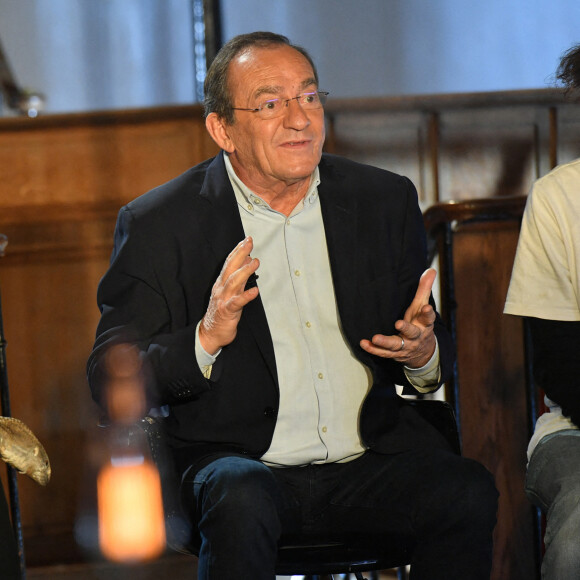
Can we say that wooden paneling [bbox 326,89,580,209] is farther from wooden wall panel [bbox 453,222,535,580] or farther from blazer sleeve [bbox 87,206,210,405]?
blazer sleeve [bbox 87,206,210,405]

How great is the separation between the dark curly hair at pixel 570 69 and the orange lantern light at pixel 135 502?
4.34 ft

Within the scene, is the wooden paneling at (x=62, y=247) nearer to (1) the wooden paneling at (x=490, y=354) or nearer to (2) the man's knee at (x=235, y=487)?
(1) the wooden paneling at (x=490, y=354)

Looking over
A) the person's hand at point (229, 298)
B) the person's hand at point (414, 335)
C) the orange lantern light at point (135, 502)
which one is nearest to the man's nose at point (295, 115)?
the person's hand at point (229, 298)

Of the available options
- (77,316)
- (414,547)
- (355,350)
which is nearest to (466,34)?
(77,316)

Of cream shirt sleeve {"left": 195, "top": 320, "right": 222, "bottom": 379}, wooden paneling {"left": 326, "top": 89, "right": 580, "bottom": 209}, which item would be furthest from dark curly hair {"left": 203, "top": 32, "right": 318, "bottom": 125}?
wooden paneling {"left": 326, "top": 89, "right": 580, "bottom": 209}

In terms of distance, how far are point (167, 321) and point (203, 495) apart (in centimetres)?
43

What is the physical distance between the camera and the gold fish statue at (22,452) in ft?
5.40

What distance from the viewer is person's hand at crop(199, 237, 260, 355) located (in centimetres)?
187

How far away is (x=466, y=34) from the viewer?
5180mm

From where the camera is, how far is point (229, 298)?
189cm

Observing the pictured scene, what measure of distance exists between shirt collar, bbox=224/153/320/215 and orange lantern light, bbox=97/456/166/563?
69 cm

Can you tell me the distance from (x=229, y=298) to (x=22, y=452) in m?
0.51

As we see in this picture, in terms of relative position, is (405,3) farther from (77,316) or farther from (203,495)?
(203,495)

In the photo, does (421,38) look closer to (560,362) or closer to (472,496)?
(560,362)
